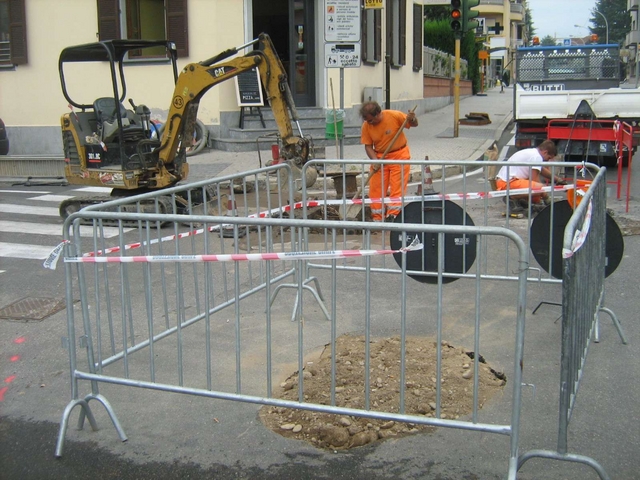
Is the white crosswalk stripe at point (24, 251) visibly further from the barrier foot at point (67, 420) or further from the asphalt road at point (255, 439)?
the barrier foot at point (67, 420)

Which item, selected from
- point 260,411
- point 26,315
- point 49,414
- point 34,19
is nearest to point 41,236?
point 26,315

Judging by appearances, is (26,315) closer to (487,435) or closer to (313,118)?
(487,435)

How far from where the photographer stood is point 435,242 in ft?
20.9

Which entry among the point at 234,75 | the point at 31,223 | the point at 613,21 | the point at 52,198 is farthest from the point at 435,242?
the point at 613,21

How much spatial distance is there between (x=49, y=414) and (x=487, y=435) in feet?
8.72

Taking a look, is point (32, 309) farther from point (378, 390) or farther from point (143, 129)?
point (143, 129)

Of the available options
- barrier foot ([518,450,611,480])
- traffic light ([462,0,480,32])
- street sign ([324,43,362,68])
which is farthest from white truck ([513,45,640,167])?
barrier foot ([518,450,611,480])

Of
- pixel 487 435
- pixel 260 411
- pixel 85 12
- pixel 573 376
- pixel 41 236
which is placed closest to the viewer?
pixel 573 376

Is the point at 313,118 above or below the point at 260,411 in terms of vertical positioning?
above

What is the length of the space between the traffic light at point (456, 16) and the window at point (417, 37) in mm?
8550

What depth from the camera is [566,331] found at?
332 cm

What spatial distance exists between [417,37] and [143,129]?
17513mm

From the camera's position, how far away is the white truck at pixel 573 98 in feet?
44.9

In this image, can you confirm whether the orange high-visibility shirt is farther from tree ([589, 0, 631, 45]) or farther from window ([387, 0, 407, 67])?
tree ([589, 0, 631, 45])
